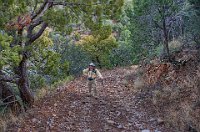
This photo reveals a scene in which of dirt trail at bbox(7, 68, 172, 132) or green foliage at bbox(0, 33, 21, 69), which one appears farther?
dirt trail at bbox(7, 68, 172, 132)

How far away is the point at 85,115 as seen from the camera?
11852 millimetres

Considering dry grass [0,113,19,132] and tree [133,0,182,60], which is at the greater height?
tree [133,0,182,60]

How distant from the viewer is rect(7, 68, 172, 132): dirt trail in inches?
429

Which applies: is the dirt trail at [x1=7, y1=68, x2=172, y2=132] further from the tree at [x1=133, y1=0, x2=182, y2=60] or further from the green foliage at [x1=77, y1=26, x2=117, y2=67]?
the green foliage at [x1=77, y1=26, x2=117, y2=67]

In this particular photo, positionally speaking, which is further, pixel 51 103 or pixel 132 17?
pixel 132 17

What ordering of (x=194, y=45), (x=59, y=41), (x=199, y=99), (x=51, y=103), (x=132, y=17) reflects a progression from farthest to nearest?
(x=59, y=41) < (x=132, y=17) < (x=194, y=45) < (x=51, y=103) < (x=199, y=99)

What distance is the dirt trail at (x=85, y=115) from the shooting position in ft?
35.7

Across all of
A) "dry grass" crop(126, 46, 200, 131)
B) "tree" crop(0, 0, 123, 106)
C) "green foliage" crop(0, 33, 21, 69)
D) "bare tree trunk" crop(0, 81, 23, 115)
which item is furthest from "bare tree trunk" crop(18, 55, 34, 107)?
"dry grass" crop(126, 46, 200, 131)

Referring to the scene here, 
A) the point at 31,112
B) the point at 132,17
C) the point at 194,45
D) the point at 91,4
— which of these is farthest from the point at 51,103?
the point at 132,17

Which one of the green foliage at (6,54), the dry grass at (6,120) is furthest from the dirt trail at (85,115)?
the green foliage at (6,54)

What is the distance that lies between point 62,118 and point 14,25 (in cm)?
294

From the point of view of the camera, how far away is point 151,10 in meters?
17.3

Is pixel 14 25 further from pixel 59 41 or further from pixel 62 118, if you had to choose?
pixel 59 41

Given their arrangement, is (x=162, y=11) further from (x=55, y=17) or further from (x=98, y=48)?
(x=98, y=48)
